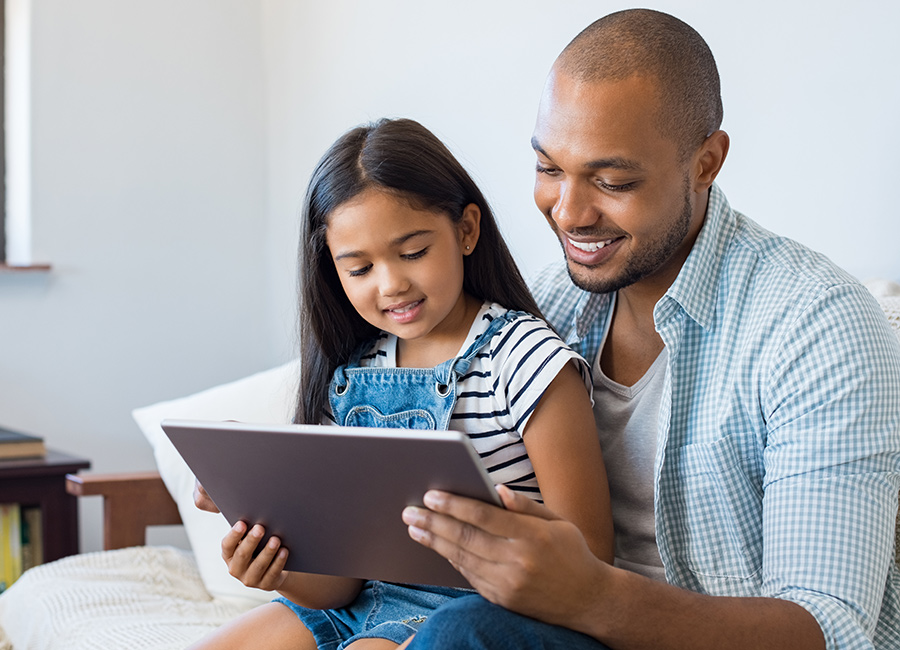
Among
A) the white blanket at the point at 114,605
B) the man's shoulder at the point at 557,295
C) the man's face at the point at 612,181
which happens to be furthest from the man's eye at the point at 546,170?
the white blanket at the point at 114,605

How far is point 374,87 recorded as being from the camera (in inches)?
95.9

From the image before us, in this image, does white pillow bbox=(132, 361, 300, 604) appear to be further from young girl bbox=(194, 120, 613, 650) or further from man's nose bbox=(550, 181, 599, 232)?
man's nose bbox=(550, 181, 599, 232)

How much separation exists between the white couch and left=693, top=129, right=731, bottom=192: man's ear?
839 mm

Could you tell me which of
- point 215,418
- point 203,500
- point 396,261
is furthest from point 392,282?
point 215,418

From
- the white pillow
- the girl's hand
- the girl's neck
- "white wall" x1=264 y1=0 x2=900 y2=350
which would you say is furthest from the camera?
the white pillow

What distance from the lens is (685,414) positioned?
112cm

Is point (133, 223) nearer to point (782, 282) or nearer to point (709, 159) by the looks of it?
point (709, 159)

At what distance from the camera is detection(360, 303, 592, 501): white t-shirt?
3.65ft

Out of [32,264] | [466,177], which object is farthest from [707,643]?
[32,264]

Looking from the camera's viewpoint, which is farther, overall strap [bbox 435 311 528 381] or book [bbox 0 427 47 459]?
book [bbox 0 427 47 459]

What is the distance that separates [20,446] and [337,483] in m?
1.68

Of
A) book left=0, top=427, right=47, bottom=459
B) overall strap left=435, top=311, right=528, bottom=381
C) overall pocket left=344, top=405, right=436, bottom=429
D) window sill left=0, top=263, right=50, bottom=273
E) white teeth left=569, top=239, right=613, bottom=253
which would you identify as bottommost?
book left=0, top=427, right=47, bottom=459

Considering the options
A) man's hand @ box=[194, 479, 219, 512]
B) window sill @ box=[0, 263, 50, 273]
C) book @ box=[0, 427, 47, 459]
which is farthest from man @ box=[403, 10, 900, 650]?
window sill @ box=[0, 263, 50, 273]

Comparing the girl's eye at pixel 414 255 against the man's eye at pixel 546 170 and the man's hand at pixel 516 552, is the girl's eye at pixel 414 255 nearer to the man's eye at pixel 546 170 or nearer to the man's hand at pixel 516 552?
the man's eye at pixel 546 170
